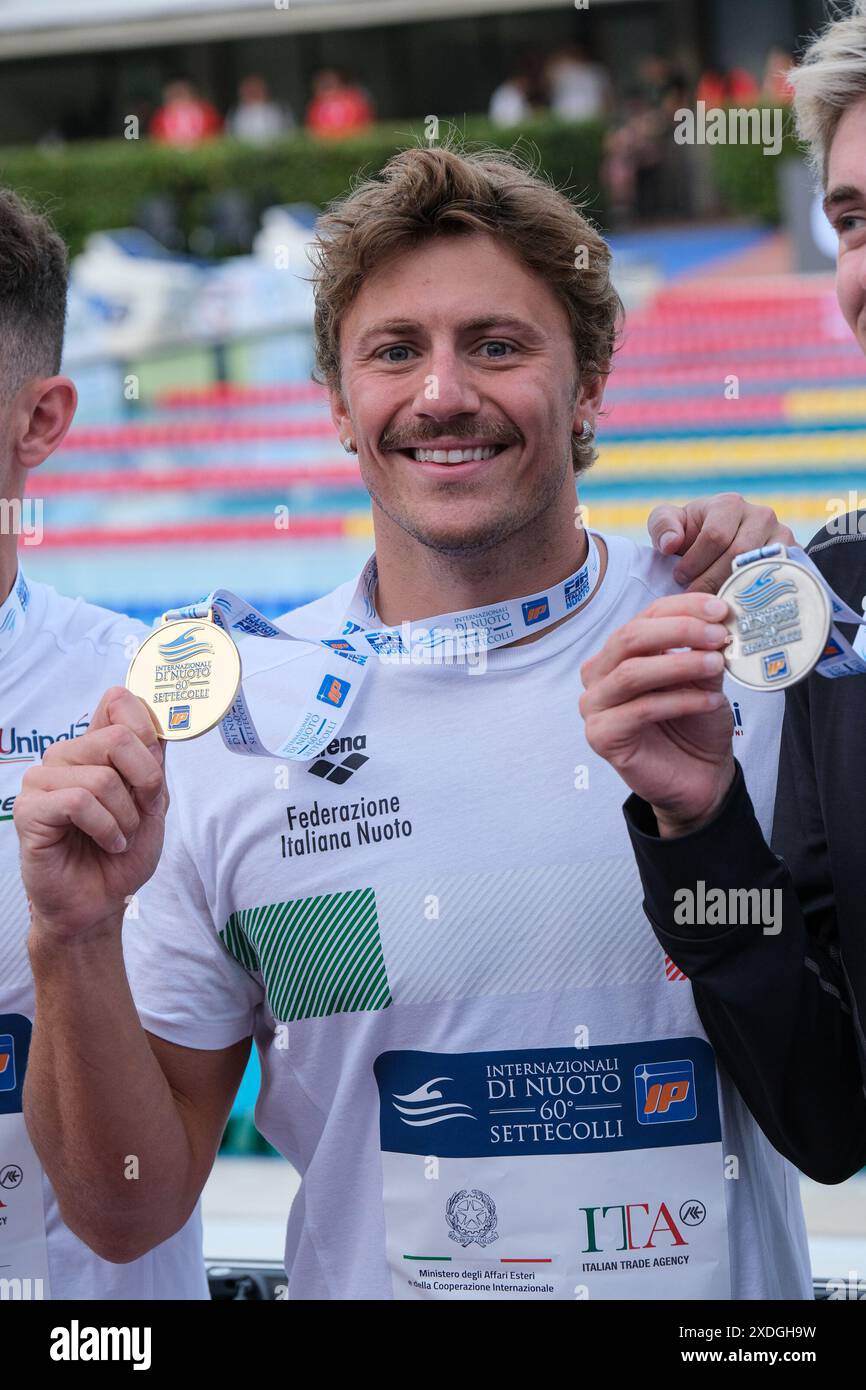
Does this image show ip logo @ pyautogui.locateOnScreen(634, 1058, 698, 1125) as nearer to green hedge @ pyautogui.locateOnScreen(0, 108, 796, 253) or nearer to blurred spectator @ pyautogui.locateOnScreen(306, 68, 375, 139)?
green hedge @ pyautogui.locateOnScreen(0, 108, 796, 253)

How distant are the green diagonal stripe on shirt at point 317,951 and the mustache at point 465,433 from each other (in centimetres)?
65

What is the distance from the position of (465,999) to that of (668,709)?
0.60 meters

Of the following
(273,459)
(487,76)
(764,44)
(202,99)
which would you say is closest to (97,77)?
(202,99)

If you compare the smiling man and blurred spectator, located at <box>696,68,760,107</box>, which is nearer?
the smiling man

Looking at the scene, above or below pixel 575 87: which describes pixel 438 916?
below

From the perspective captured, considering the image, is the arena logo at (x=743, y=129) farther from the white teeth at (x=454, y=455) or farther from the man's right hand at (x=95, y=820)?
the man's right hand at (x=95, y=820)

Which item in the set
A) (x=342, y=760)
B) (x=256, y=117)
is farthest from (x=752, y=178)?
(x=342, y=760)

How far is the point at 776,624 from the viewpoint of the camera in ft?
5.61

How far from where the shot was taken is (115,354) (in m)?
15.0

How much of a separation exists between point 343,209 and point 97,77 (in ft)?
76.0

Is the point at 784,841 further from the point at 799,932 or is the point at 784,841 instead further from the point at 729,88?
the point at 729,88

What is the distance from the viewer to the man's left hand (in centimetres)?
212

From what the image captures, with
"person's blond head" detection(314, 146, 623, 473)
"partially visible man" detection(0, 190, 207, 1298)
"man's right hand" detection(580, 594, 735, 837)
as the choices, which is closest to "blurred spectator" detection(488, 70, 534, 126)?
"partially visible man" detection(0, 190, 207, 1298)

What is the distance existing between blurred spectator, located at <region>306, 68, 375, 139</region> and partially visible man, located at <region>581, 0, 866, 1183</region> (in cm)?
1924
